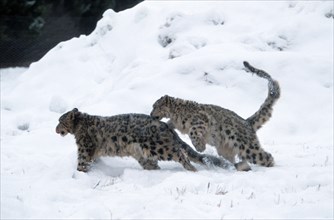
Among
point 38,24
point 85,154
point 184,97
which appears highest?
point 85,154

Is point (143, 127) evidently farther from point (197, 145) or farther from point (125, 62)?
point (125, 62)

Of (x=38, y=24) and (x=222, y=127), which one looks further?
(x=38, y=24)

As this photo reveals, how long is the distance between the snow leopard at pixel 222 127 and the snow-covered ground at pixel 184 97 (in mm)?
286

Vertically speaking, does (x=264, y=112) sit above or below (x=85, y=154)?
above

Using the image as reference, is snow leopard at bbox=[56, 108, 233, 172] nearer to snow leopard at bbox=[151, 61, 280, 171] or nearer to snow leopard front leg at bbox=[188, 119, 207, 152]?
snow leopard front leg at bbox=[188, 119, 207, 152]

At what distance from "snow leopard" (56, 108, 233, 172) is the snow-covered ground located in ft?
0.74

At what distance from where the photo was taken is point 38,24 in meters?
29.7

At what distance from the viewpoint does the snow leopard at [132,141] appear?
7852 millimetres

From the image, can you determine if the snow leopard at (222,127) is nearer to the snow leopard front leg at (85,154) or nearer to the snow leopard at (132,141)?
the snow leopard at (132,141)

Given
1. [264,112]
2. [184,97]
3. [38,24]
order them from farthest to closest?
[38,24]
[184,97]
[264,112]

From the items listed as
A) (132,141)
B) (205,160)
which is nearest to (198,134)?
(205,160)

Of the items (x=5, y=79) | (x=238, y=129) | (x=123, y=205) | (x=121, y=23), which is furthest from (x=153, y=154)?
(x=5, y=79)

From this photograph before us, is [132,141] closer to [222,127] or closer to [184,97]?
[222,127]

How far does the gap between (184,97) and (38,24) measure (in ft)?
58.9
